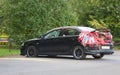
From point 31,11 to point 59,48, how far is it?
10.6 m

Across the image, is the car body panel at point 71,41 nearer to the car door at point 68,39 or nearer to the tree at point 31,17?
the car door at point 68,39

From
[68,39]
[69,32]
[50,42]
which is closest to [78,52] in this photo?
[68,39]

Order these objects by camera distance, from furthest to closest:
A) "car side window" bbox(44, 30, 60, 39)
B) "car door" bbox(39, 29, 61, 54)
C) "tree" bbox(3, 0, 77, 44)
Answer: "tree" bbox(3, 0, 77, 44) → "car side window" bbox(44, 30, 60, 39) → "car door" bbox(39, 29, 61, 54)

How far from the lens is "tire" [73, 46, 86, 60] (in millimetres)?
18969

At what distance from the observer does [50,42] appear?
20.4 meters

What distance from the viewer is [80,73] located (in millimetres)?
13547

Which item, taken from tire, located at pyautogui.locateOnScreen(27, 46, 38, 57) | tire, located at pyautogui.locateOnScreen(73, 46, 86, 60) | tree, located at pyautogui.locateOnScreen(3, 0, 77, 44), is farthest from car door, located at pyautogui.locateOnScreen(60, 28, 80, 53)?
tree, located at pyautogui.locateOnScreen(3, 0, 77, 44)

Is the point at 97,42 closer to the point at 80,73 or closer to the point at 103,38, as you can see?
the point at 103,38

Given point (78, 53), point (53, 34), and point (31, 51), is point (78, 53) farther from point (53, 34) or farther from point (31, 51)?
point (31, 51)

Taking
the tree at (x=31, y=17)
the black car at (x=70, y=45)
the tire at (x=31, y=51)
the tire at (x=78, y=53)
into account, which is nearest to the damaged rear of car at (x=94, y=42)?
the black car at (x=70, y=45)

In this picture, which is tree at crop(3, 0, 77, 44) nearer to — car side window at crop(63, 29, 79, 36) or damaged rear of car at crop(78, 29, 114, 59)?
car side window at crop(63, 29, 79, 36)

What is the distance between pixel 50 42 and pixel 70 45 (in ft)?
4.31

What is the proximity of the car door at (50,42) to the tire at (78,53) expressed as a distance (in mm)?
1064

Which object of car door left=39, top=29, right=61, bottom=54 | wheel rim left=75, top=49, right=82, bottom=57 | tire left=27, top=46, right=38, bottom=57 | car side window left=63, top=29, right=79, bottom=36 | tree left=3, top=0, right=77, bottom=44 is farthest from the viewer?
tree left=3, top=0, right=77, bottom=44
